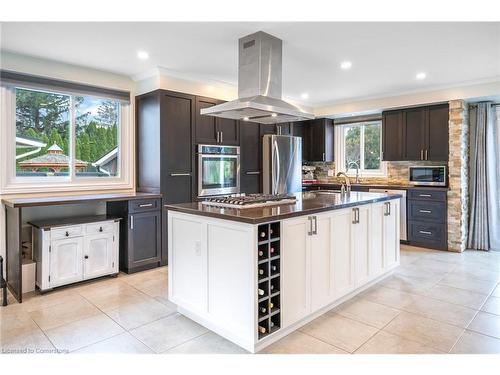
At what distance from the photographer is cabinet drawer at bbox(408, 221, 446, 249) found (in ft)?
16.8

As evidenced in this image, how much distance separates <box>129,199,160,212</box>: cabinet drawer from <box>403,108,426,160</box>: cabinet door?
A: 13.4 feet

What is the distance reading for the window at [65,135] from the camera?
3773 millimetres

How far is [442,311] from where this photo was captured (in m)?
2.95

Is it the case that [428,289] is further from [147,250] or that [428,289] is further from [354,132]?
[354,132]

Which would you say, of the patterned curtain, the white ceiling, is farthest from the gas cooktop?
the patterned curtain

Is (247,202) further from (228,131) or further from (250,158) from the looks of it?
(250,158)

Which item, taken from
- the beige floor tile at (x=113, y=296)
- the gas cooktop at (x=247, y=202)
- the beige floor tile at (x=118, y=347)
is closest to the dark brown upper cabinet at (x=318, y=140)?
the gas cooktop at (x=247, y=202)

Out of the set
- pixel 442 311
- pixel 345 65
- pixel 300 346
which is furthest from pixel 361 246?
pixel 345 65

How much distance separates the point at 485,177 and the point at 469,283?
2209 mm

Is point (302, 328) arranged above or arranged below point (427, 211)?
below

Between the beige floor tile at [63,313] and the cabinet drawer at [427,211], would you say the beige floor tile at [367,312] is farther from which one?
the cabinet drawer at [427,211]

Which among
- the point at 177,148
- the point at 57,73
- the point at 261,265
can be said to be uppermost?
the point at 57,73

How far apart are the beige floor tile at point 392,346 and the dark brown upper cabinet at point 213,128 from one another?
3202 millimetres
